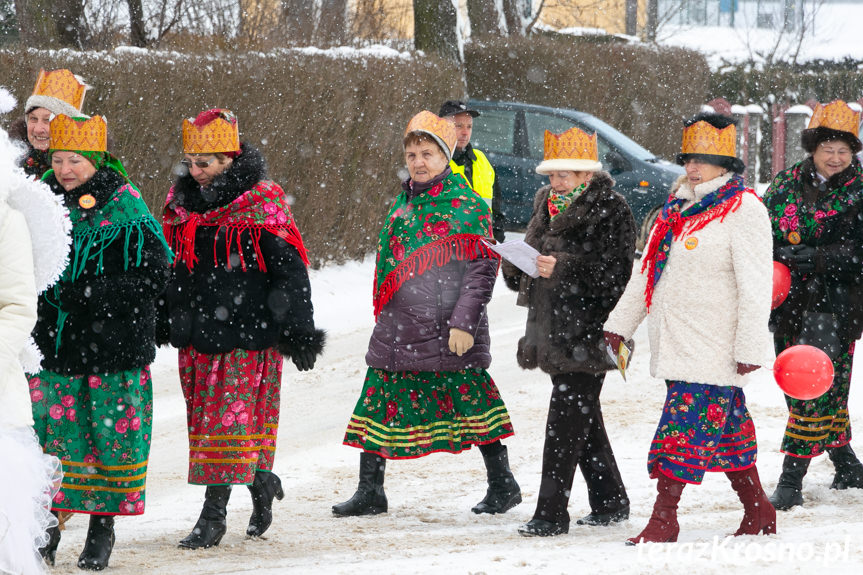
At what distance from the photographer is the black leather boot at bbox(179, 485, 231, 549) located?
5.18m

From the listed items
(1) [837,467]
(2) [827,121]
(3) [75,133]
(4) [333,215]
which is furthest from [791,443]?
(4) [333,215]

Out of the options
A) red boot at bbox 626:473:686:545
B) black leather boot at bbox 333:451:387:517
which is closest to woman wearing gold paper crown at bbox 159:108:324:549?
black leather boot at bbox 333:451:387:517

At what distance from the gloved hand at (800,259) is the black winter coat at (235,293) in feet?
7.56

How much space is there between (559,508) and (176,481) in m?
2.29

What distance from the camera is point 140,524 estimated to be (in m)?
5.75

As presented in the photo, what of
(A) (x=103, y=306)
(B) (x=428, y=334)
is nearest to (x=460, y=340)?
(B) (x=428, y=334)

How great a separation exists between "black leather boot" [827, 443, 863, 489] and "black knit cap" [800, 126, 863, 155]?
4.90ft

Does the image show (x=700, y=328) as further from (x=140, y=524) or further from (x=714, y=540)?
(x=140, y=524)

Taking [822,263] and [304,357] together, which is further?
[822,263]

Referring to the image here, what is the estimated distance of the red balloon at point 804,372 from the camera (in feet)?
16.6

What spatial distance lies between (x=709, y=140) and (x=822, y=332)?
1.49 meters

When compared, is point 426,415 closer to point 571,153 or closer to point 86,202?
point 571,153

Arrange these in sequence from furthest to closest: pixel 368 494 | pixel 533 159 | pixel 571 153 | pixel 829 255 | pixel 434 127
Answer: pixel 533 159 → pixel 829 255 → pixel 368 494 → pixel 434 127 → pixel 571 153

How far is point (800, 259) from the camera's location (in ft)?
19.8
